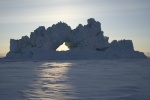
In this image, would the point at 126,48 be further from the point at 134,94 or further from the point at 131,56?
the point at 134,94

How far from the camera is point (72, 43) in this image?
31.7m

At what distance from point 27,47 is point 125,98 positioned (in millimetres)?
26199

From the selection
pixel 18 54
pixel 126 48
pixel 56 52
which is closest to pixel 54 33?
pixel 56 52

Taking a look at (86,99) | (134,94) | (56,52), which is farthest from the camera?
(56,52)

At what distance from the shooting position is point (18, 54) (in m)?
30.1

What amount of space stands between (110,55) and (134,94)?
24230 millimetres

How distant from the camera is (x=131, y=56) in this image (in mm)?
30062

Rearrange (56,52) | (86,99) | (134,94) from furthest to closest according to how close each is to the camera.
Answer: (56,52), (134,94), (86,99)

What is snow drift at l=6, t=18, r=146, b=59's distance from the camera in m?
28.5

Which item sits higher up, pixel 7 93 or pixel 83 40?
pixel 83 40

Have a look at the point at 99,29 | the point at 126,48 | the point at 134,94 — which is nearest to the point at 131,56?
the point at 126,48

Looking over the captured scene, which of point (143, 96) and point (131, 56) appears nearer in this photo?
point (143, 96)

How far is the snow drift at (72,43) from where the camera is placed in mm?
28547

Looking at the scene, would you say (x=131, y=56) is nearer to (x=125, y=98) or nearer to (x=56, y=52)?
(x=56, y=52)
